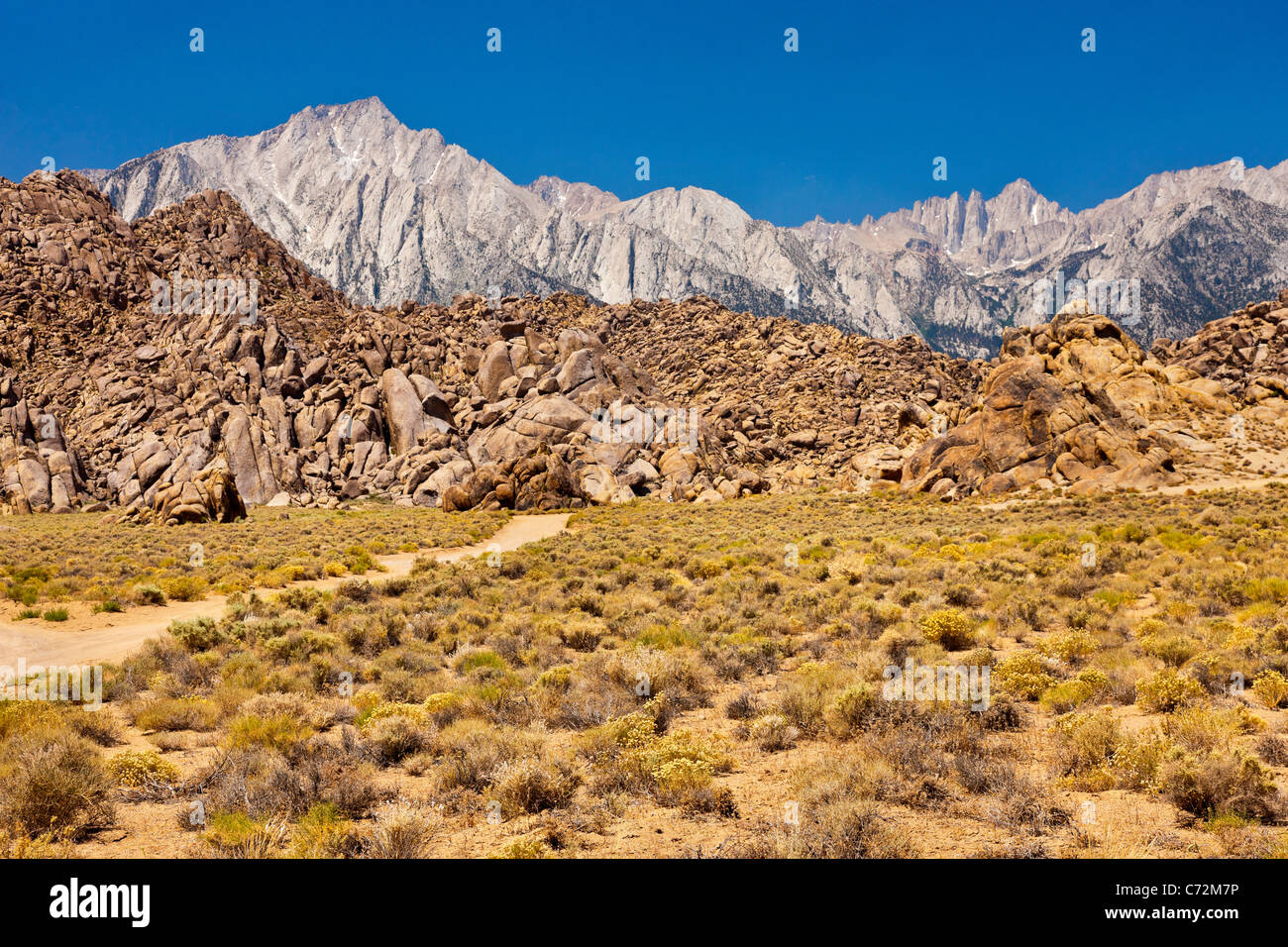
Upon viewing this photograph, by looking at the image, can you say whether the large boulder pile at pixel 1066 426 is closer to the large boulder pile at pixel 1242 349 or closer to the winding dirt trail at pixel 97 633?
the large boulder pile at pixel 1242 349

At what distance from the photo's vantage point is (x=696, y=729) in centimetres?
991

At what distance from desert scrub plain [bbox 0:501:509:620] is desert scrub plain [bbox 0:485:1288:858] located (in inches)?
250

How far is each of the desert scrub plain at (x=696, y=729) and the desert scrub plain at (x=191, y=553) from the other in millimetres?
6347

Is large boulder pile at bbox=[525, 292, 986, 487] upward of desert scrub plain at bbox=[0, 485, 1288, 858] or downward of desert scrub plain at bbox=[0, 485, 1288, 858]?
upward

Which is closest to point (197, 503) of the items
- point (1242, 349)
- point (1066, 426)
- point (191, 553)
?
point (191, 553)

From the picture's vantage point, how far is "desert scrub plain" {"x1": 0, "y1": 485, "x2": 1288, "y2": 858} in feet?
21.8

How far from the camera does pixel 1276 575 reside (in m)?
16.2

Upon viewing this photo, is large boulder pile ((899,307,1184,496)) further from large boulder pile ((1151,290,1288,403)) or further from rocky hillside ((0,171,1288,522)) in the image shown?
large boulder pile ((1151,290,1288,403))

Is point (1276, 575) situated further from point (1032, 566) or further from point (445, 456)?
point (445, 456)

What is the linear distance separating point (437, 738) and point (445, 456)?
6709 cm

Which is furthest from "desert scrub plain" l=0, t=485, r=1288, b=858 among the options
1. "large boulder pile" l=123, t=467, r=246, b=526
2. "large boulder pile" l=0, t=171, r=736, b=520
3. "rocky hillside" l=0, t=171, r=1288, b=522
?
"large boulder pile" l=0, t=171, r=736, b=520

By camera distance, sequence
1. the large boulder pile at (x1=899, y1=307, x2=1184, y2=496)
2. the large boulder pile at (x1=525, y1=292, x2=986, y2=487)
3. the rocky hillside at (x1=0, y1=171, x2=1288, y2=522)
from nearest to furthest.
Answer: the large boulder pile at (x1=899, y1=307, x2=1184, y2=496)
the rocky hillside at (x1=0, y1=171, x2=1288, y2=522)
the large boulder pile at (x1=525, y1=292, x2=986, y2=487)

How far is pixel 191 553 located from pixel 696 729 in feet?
92.8

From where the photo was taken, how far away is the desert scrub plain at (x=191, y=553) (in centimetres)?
2122
